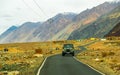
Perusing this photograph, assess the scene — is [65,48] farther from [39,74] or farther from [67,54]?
[39,74]

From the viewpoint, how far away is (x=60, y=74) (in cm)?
2422

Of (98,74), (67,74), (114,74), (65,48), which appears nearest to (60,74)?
(67,74)

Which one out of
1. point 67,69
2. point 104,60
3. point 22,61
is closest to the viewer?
point 67,69

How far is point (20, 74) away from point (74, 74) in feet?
15.7

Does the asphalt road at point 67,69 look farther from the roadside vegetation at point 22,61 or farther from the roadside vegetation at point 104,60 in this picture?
the roadside vegetation at point 104,60

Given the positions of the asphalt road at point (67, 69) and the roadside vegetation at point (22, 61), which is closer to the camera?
the asphalt road at point (67, 69)

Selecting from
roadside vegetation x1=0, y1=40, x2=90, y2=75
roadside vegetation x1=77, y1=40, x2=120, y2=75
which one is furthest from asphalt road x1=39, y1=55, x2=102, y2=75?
roadside vegetation x1=77, y1=40, x2=120, y2=75

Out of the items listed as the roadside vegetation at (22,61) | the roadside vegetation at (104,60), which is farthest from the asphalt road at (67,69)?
the roadside vegetation at (104,60)

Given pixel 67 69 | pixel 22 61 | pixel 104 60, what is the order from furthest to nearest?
pixel 22 61 → pixel 104 60 → pixel 67 69

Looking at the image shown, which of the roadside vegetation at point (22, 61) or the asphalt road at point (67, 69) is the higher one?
the roadside vegetation at point (22, 61)

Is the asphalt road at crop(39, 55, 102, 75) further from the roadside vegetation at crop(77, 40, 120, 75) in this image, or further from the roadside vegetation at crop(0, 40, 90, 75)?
the roadside vegetation at crop(77, 40, 120, 75)

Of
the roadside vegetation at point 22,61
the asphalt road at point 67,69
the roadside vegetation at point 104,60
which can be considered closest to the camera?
the asphalt road at point 67,69

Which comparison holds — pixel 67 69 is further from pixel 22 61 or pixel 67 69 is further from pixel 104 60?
pixel 22 61

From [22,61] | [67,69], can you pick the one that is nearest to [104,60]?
[22,61]
